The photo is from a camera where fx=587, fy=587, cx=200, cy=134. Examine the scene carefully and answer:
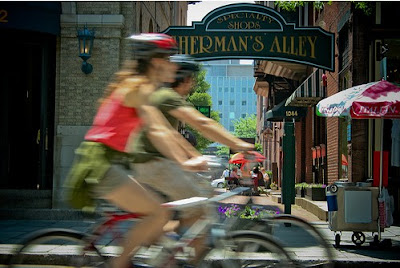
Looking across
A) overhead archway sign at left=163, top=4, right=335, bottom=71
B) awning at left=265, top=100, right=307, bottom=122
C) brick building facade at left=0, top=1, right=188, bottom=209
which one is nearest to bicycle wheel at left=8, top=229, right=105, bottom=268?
brick building facade at left=0, top=1, right=188, bottom=209

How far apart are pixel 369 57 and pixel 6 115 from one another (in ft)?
29.3

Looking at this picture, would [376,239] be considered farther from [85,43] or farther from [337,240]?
[85,43]

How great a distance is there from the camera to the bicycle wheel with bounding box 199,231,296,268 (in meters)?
4.05

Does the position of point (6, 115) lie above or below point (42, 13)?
below

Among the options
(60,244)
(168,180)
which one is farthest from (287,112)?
(168,180)

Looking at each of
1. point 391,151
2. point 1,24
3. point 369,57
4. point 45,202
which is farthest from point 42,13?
point 391,151

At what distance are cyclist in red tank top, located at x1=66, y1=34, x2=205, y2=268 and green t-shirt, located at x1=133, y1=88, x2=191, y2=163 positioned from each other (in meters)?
0.07

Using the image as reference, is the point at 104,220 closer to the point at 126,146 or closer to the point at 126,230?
the point at 126,230

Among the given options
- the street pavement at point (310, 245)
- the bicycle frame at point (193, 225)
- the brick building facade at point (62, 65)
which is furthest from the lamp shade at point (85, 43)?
the bicycle frame at point (193, 225)

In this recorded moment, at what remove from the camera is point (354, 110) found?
344 inches

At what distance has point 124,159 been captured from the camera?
416 cm

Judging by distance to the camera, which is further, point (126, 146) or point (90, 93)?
point (90, 93)

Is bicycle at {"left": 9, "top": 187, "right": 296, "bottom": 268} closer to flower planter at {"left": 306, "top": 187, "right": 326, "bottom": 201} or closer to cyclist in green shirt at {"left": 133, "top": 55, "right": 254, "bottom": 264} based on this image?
cyclist in green shirt at {"left": 133, "top": 55, "right": 254, "bottom": 264}

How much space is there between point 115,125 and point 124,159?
254 mm
